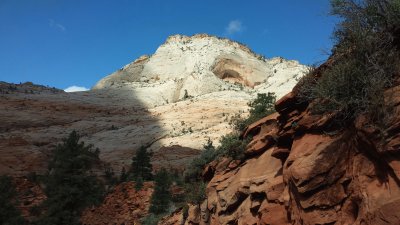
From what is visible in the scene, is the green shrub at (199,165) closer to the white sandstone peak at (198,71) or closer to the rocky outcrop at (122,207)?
the rocky outcrop at (122,207)

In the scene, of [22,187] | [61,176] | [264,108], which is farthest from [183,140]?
[264,108]

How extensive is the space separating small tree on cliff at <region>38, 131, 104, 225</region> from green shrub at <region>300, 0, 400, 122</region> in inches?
500

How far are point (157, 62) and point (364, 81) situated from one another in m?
76.9

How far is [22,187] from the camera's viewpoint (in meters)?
28.7

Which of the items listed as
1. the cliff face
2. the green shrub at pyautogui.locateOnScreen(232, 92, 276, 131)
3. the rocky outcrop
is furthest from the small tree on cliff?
the cliff face

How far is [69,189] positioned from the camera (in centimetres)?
1736

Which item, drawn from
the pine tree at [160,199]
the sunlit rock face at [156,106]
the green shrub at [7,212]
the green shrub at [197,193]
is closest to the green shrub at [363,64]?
the green shrub at [197,193]

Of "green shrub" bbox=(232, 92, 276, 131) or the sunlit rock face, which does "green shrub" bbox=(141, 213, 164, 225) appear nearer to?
"green shrub" bbox=(232, 92, 276, 131)

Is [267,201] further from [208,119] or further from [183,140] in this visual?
[208,119]

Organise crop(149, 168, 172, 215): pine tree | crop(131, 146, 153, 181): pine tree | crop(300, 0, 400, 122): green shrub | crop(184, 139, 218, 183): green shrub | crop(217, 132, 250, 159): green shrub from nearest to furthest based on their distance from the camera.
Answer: crop(300, 0, 400, 122): green shrub < crop(217, 132, 250, 159): green shrub < crop(184, 139, 218, 183): green shrub < crop(149, 168, 172, 215): pine tree < crop(131, 146, 153, 181): pine tree

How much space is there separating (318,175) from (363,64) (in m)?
1.91

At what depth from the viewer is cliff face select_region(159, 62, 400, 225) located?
18.5ft

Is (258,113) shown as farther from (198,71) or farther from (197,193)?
(198,71)

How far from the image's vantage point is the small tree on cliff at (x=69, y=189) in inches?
670
